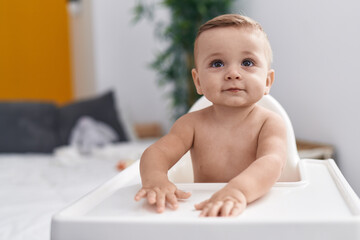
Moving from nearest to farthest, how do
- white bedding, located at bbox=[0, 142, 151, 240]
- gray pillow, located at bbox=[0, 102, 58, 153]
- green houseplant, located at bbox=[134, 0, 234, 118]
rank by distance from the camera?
white bedding, located at bbox=[0, 142, 151, 240], green houseplant, located at bbox=[134, 0, 234, 118], gray pillow, located at bbox=[0, 102, 58, 153]

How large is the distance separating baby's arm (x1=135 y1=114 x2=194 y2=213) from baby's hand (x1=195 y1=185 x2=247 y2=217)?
0.04 m

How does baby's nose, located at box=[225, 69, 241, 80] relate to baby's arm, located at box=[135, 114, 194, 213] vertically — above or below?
above

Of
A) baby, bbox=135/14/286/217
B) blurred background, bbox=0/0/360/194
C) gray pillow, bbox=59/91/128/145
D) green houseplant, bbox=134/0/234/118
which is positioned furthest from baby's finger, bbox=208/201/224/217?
gray pillow, bbox=59/91/128/145

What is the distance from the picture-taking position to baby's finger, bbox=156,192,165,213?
433 millimetres

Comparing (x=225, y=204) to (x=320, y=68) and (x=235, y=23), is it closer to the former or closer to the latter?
(x=235, y=23)

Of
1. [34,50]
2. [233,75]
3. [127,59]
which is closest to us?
[233,75]

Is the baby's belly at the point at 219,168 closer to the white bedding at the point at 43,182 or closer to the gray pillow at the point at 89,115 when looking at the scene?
the white bedding at the point at 43,182

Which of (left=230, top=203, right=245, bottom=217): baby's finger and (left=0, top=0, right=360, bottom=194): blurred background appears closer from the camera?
(left=230, top=203, right=245, bottom=217): baby's finger

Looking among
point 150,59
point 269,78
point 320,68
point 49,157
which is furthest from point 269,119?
point 150,59

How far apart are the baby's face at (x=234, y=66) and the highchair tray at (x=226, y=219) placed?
129 millimetres

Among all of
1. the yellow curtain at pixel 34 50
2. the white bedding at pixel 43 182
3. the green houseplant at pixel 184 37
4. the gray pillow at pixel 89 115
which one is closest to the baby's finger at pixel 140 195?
the white bedding at pixel 43 182

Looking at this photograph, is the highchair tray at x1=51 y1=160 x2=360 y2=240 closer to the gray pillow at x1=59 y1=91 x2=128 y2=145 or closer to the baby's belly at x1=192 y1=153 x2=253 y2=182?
the baby's belly at x1=192 y1=153 x2=253 y2=182

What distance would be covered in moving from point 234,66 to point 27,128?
197cm

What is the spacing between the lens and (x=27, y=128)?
228 centimetres
